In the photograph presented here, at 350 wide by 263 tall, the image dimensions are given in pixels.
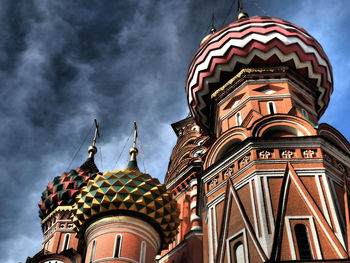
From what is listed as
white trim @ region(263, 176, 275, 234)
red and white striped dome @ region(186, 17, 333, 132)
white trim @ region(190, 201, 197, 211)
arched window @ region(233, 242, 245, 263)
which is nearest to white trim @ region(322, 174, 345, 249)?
white trim @ region(263, 176, 275, 234)

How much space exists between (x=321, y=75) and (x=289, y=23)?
218 centimetres

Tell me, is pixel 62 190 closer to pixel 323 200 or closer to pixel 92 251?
pixel 92 251

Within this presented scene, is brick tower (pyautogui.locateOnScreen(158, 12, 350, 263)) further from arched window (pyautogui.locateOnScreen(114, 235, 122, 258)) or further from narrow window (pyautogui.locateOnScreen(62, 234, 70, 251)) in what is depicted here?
narrow window (pyautogui.locateOnScreen(62, 234, 70, 251))

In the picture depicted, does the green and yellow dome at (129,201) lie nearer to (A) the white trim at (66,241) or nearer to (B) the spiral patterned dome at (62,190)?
(A) the white trim at (66,241)

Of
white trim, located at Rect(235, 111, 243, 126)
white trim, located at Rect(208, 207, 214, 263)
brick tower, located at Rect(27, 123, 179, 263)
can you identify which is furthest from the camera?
brick tower, located at Rect(27, 123, 179, 263)

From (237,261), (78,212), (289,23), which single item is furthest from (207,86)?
(237,261)

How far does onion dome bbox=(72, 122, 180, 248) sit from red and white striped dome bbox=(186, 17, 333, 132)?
313 cm

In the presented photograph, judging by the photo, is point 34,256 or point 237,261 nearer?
point 237,261

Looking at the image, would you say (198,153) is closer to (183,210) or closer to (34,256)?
(183,210)

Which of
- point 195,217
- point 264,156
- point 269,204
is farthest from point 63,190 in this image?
point 269,204

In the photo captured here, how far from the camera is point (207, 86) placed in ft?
52.3

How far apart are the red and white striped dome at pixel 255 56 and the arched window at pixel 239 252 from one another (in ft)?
21.5

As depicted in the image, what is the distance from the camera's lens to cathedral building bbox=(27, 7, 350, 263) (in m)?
10.3

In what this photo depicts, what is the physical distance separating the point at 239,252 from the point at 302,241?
144cm
